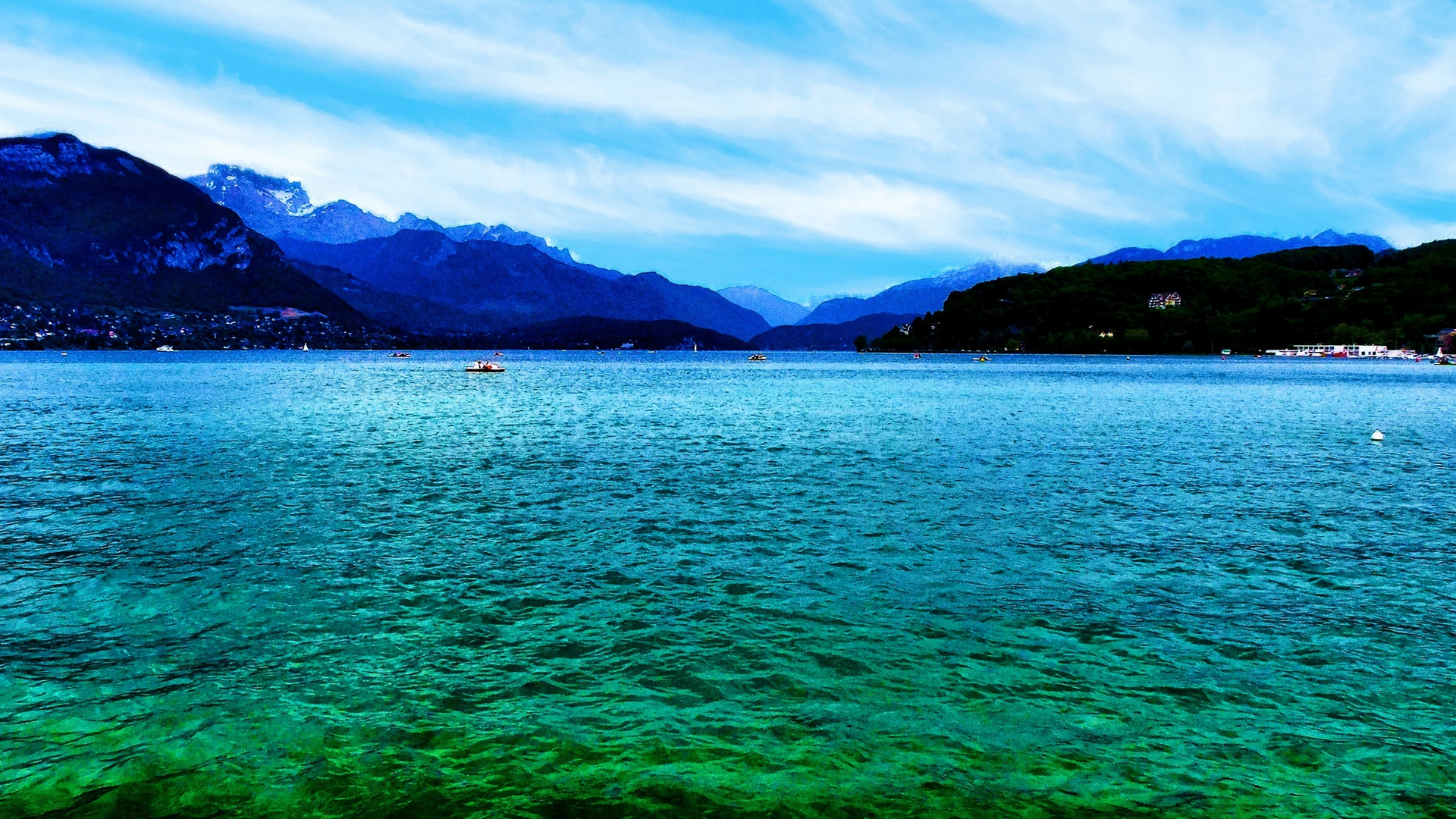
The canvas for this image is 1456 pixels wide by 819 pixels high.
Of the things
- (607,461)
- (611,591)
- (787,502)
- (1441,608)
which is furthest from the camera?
(607,461)

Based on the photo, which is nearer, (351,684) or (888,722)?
(888,722)

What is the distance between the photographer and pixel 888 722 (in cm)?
1580

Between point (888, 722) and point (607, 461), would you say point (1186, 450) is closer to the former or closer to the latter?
point (607, 461)

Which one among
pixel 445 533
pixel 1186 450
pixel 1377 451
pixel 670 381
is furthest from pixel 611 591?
pixel 670 381

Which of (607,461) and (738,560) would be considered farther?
(607,461)

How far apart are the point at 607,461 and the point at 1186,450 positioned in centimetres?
3924

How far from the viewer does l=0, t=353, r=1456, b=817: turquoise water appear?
1366 cm

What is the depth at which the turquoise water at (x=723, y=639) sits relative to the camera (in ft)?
44.8

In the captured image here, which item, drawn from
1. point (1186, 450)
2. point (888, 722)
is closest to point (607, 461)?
point (888, 722)

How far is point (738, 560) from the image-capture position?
27.1 metres

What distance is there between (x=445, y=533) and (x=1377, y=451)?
60005 mm

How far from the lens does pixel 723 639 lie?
20047mm

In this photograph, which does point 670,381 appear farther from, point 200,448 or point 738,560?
point 738,560

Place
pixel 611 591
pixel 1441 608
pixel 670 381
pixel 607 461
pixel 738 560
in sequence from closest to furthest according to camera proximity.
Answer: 1. pixel 1441 608
2. pixel 611 591
3. pixel 738 560
4. pixel 607 461
5. pixel 670 381
